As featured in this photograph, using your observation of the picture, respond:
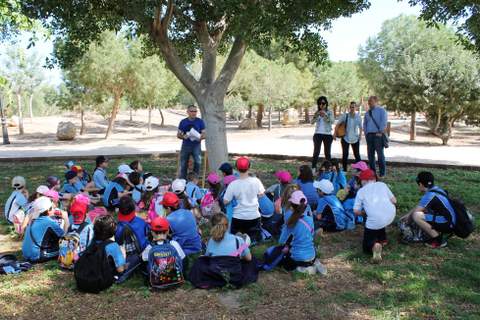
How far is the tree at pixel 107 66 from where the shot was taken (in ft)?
76.8

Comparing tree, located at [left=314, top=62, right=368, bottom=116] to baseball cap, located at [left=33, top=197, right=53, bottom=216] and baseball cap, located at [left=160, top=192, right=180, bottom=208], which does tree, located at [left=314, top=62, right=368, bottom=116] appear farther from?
baseball cap, located at [left=33, top=197, right=53, bottom=216]

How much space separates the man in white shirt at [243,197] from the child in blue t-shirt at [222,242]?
93cm

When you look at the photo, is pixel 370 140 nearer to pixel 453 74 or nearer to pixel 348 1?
pixel 348 1

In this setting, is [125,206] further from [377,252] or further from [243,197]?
[377,252]

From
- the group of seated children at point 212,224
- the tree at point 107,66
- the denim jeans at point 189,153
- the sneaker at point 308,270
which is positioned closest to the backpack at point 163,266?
the group of seated children at point 212,224

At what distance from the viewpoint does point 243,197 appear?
548cm

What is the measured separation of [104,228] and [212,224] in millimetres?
1091

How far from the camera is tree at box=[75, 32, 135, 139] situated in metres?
23.4

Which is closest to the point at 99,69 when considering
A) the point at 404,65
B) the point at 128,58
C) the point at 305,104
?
the point at 128,58

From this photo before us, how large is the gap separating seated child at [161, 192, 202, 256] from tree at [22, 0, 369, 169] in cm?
409

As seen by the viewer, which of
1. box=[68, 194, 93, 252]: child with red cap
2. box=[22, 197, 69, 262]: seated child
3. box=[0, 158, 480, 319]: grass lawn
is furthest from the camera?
box=[22, 197, 69, 262]: seated child

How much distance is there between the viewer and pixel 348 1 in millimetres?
9508

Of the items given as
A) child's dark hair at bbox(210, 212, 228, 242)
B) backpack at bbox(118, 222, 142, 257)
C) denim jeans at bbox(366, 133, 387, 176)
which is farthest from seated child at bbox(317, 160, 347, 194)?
backpack at bbox(118, 222, 142, 257)

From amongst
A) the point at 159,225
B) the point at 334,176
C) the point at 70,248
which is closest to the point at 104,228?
the point at 159,225
